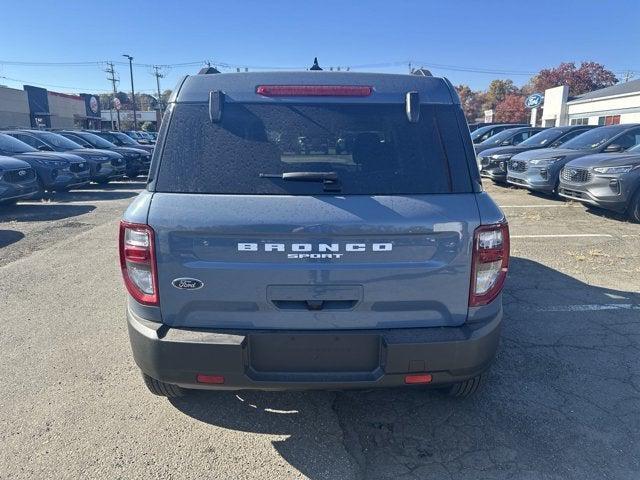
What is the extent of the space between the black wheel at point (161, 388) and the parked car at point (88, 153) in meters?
12.3

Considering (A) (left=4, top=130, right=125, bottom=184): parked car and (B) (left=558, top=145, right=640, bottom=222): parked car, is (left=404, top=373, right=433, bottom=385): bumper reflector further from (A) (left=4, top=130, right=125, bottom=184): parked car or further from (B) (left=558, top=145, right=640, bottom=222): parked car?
(A) (left=4, top=130, right=125, bottom=184): parked car

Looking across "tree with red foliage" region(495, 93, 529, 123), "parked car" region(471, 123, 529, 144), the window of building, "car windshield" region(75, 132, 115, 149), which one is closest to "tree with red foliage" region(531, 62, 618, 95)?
"tree with red foliage" region(495, 93, 529, 123)

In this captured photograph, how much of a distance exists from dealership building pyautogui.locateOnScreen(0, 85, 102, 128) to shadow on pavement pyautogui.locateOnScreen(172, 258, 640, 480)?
176 feet

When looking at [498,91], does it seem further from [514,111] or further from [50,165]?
[50,165]

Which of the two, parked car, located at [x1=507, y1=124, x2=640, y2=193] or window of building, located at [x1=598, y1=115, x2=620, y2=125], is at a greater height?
window of building, located at [x1=598, y1=115, x2=620, y2=125]

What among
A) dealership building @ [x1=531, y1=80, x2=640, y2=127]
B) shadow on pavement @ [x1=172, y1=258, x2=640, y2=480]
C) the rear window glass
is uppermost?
dealership building @ [x1=531, y1=80, x2=640, y2=127]

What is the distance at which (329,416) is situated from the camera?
2943mm

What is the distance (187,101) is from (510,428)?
270 cm

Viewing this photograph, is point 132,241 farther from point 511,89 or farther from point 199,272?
point 511,89

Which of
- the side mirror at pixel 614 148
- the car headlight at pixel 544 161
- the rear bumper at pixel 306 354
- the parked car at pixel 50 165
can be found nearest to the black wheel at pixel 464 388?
the rear bumper at pixel 306 354

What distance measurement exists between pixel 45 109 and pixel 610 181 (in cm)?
6156

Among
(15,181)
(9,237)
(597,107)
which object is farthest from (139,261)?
(597,107)

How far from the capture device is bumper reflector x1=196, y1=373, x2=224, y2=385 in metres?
2.37

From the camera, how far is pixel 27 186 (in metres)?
10.1
